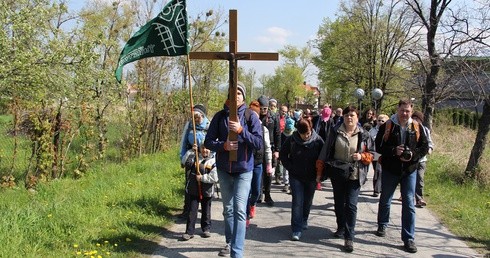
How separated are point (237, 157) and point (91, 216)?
2.58 m

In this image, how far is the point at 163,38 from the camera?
232 inches

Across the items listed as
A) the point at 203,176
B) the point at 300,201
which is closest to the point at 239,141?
the point at 203,176

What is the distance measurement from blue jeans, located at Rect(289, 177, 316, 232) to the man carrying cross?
1164 millimetres

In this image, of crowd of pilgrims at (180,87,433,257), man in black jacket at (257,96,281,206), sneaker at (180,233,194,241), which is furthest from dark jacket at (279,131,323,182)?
man in black jacket at (257,96,281,206)

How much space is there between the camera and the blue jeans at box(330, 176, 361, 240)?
5.62 m

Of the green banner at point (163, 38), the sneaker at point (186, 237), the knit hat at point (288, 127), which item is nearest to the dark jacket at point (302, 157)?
the sneaker at point (186, 237)

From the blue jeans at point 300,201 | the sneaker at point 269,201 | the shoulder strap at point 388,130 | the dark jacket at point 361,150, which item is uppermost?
the shoulder strap at point 388,130

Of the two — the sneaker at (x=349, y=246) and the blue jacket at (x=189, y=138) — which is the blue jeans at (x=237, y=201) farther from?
the sneaker at (x=349, y=246)

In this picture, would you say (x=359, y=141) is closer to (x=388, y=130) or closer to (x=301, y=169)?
(x=388, y=130)

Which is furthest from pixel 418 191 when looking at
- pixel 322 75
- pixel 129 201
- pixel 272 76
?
pixel 272 76

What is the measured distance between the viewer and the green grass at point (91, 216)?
16.8 ft

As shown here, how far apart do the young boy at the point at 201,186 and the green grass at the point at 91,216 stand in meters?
0.52

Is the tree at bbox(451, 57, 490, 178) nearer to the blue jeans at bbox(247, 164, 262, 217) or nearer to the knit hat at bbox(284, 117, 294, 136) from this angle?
the knit hat at bbox(284, 117, 294, 136)

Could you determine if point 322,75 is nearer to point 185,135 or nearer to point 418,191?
point 418,191
